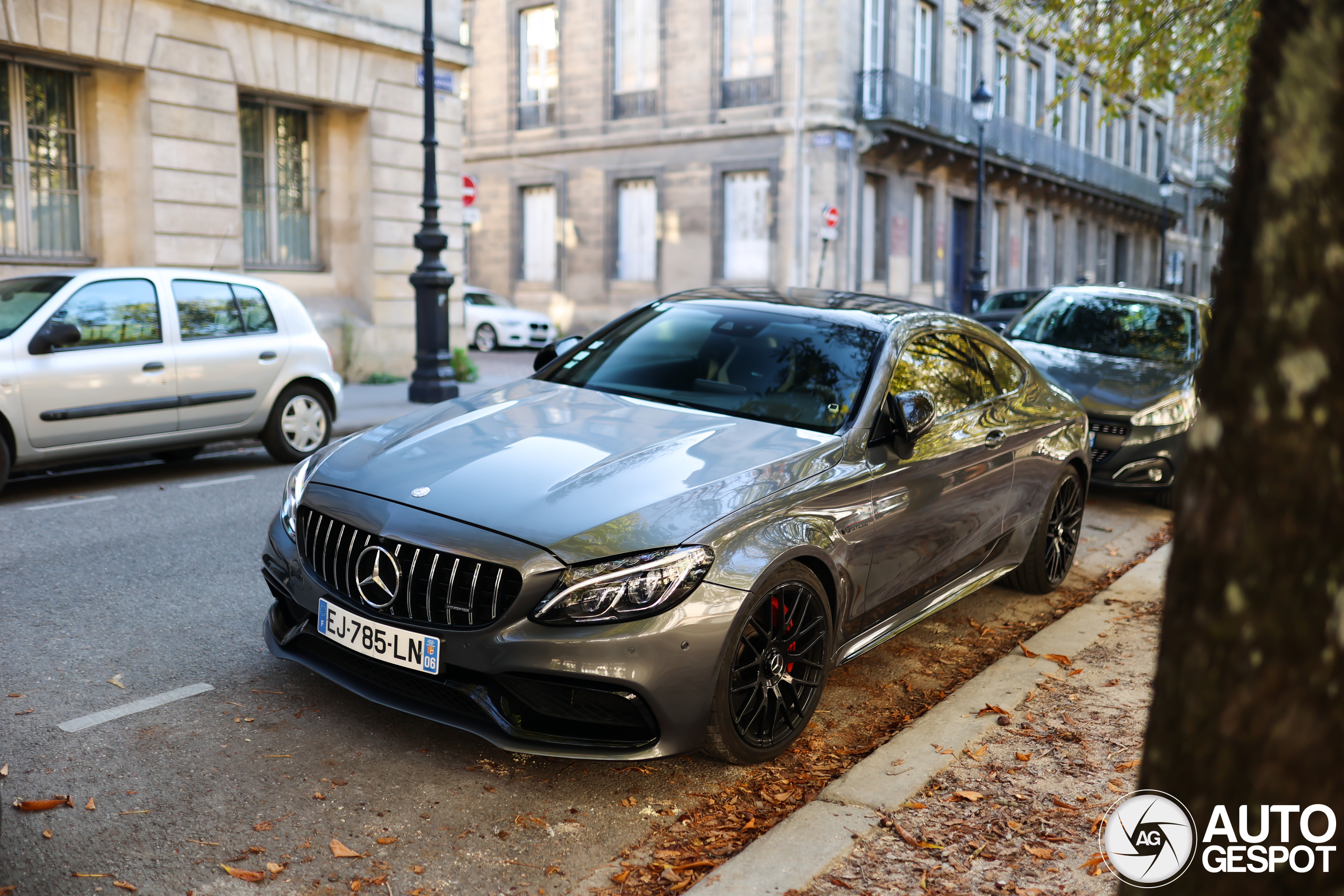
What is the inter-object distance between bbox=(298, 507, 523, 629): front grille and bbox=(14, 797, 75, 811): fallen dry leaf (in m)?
0.93

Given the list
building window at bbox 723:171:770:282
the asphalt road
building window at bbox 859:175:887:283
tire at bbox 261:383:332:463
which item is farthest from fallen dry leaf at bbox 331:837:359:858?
building window at bbox 859:175:887:283

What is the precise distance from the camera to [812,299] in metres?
5.25

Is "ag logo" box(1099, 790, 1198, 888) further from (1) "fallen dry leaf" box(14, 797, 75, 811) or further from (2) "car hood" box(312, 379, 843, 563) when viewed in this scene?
(1) "fallen dry leaf" box(14, 797, 75, 811)

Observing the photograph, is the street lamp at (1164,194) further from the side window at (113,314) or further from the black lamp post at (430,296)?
the side window at (113,314)

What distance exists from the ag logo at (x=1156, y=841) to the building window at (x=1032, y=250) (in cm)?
3814

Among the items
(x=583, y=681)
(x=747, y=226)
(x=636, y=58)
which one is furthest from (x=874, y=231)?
(x=583, y=681)

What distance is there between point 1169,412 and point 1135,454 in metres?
0.44

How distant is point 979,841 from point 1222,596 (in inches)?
74.4

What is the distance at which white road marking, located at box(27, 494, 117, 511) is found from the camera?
7254 mm

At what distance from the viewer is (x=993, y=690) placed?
4383 millimetres

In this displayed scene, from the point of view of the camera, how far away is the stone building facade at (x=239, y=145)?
1325 cm

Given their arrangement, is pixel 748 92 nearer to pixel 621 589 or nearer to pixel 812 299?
pixel 812 299

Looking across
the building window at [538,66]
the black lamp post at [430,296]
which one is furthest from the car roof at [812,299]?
the building window at [538,66]

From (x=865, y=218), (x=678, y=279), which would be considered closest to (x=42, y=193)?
(x=678, y=279)
